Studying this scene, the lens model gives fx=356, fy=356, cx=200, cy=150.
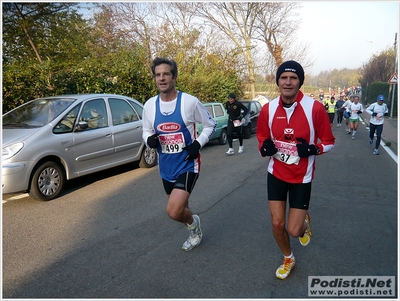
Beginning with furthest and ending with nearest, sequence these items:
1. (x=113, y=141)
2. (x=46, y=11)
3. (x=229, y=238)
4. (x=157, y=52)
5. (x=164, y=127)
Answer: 1. (x=157, y=52)
2. (x=46, y=11)
3. (x=113, y=141)
4. (x=229, y=238)
5. (x=164, y=127)

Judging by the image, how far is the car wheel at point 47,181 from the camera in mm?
5703

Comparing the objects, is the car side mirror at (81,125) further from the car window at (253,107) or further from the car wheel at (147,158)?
the car window at (253,107)

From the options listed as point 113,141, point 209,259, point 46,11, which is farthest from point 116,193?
point 46,11

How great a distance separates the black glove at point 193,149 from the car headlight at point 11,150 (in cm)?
317

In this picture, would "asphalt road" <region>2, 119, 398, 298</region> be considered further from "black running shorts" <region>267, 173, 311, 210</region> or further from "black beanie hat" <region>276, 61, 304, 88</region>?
"black beanie hat" <region>276, 61, 304, 88</region>

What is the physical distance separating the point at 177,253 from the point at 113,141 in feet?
12.9

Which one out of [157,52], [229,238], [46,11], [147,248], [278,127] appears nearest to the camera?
[278,127]

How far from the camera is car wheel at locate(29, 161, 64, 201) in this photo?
570 cm

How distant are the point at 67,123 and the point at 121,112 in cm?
153

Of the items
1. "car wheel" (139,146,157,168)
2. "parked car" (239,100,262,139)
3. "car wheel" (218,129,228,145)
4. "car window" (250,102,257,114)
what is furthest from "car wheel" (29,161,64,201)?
"car window" (250,102,257,114)

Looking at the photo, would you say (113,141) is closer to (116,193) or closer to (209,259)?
(116,193)

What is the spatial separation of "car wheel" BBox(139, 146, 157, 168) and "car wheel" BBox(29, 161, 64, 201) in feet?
7.78

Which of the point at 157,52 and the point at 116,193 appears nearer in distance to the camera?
the point at 116,193

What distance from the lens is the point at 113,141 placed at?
7.28 m
